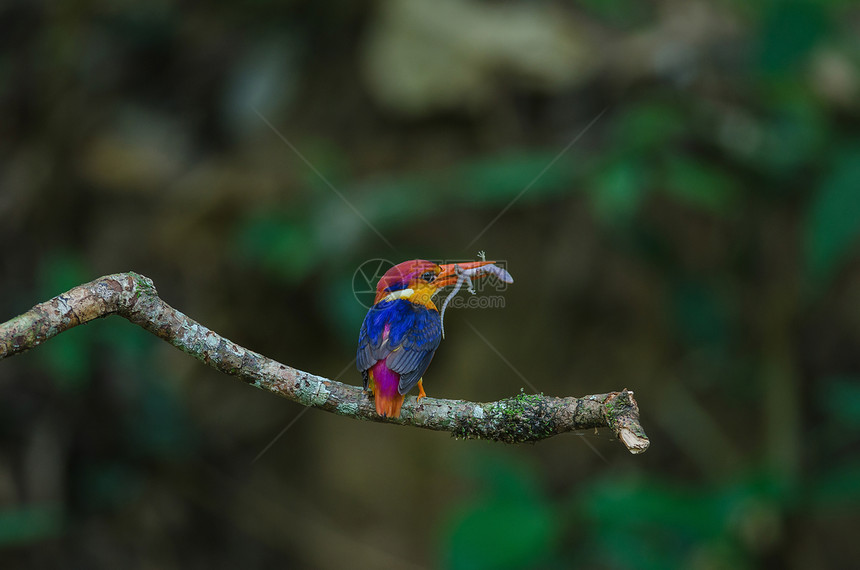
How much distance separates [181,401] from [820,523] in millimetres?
3845

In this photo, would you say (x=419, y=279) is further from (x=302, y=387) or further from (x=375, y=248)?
(x=375, y=248)

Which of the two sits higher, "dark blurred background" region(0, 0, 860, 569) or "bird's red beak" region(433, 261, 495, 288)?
"dark blurred background" region(0, 0, 860, 569)

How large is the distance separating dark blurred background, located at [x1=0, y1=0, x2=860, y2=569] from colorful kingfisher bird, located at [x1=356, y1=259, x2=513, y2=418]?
2.06m

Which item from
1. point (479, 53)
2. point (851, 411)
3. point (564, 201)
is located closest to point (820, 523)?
point (851, 411)

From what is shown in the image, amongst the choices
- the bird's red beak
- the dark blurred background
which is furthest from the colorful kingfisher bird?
the dark blurred background

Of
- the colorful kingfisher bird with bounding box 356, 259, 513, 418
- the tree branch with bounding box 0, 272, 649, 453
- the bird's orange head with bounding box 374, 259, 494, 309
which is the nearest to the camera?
the tree branch with bounding box 0, 272, 649, 453

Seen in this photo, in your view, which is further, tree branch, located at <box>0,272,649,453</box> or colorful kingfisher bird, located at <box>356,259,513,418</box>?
colorful kingfisher bird, located at <box>356,259,513,418</box>

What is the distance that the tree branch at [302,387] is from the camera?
1019 millimetres

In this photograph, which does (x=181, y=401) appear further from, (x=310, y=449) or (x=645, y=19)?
(x=645, y=19)

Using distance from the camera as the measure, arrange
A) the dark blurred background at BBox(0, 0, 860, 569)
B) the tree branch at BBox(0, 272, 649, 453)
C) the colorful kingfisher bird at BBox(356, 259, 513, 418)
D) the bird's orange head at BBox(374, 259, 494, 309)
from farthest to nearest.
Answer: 1. the dark blurred background at BBox(0, 0, 860, 569)
2. the bird's orange head at BBox(374, 259, 494, 309)
3. the colorful kingfisher bird at BBox(356, 259, 513, 418)
4. the tree branch at BBox(0, 272, 649, 453)

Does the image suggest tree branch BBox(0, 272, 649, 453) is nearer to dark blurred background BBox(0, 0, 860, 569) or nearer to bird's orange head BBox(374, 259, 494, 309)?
bird's orange head BBox(374, 259, 494, 309)

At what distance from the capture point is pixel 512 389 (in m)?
4.46

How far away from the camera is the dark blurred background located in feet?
12.4

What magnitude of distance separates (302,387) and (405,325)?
334 millimetres
